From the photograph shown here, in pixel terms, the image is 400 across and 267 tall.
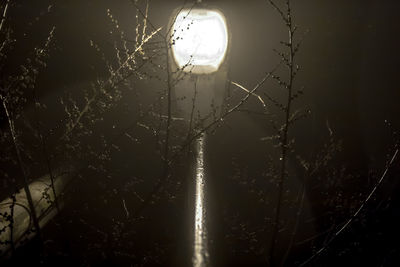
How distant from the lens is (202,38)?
8.58ft

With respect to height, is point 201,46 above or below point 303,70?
above

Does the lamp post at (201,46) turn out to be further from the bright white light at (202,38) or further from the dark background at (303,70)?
the dark background at (303,70)

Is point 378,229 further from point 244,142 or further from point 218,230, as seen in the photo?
point 218,230

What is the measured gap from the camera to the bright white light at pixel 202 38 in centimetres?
255

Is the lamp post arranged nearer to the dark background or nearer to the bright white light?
the bright white light

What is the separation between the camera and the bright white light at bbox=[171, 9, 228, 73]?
2551 mm

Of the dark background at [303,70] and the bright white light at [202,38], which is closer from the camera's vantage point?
the bright white light at [202,38]

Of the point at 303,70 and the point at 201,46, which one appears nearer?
the point at 201,46

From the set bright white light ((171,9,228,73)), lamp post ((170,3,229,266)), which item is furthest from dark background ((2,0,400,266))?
bright white light ((171,9,228,73))

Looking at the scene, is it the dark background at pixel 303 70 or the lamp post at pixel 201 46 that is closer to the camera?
the lamp post at pixel 201 46

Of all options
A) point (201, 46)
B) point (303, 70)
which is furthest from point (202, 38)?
point (303, 70)

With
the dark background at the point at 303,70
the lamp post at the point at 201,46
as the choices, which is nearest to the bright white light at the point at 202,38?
the lamp post at the point at 201,46

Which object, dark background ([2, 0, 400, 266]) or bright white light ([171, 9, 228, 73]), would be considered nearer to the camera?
bright white light ([171, 9, 228, 73])

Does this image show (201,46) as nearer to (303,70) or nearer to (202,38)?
(202,38)
